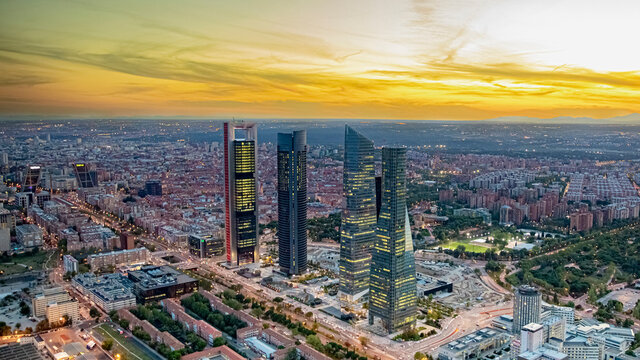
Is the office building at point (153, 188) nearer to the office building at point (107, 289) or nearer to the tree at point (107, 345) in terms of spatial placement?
the office building at point (107, 289)

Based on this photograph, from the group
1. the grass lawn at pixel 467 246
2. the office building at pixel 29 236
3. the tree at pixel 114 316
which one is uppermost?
the office building at pixel 29 236

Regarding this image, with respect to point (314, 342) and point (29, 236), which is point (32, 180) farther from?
point (314, 342)

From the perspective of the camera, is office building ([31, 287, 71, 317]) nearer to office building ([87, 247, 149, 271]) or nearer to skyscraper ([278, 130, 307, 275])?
office building ([87, 247, 149, 271])

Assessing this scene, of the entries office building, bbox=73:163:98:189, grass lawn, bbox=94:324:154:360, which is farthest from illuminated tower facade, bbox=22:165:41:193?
grass lawn, bbox=94:324:154:360

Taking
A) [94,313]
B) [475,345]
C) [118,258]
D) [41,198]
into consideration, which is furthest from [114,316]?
[41,198]

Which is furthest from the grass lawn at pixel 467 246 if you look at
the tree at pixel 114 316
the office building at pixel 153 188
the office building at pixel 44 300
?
the office building at pixel 153 188

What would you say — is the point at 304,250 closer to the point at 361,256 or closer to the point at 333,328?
the point at 361,256

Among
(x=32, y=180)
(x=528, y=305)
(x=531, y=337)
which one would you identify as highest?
(x=32, y=180)
